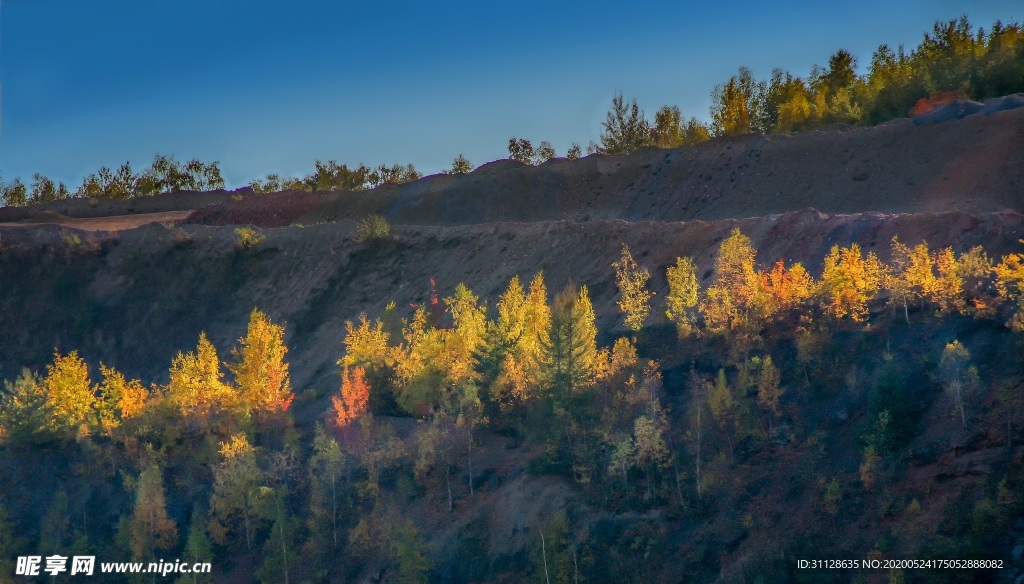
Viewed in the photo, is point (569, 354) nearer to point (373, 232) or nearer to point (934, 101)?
point (373, 232)

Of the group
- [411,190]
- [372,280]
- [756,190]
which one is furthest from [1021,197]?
[411,190]

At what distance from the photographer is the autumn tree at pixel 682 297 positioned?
61.2m

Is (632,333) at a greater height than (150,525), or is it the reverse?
(632,333)

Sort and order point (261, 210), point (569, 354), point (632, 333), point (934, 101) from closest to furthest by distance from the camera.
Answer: point (569, 354) → point (632, 333) → point (934, 101) → point (261, 210)

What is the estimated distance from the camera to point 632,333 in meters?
63.9

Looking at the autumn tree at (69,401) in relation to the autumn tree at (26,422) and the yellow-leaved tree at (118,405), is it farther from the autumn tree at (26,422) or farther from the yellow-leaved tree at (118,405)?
the yellow-leaved tree at (118,405)

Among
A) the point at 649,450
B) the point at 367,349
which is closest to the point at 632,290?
the point at 367,349

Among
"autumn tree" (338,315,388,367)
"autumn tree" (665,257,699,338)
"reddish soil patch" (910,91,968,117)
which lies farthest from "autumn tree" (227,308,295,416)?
"reddish soil patch" (910,91,968,117)

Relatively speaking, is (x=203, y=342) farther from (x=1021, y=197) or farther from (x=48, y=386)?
(x=1021, y=197)

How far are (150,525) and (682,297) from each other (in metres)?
31.4

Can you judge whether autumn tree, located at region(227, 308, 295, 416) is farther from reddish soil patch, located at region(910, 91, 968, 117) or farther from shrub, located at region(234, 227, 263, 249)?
reddish soil patch, located at region(910, 91, 968, 117)

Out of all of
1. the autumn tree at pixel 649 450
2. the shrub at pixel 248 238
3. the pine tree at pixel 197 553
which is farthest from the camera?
the shrub at pixel 248 238

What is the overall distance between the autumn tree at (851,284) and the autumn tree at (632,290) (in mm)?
11413

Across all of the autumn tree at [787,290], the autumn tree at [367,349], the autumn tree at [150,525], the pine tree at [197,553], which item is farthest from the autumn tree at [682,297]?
the autumn tree at [150,525]
